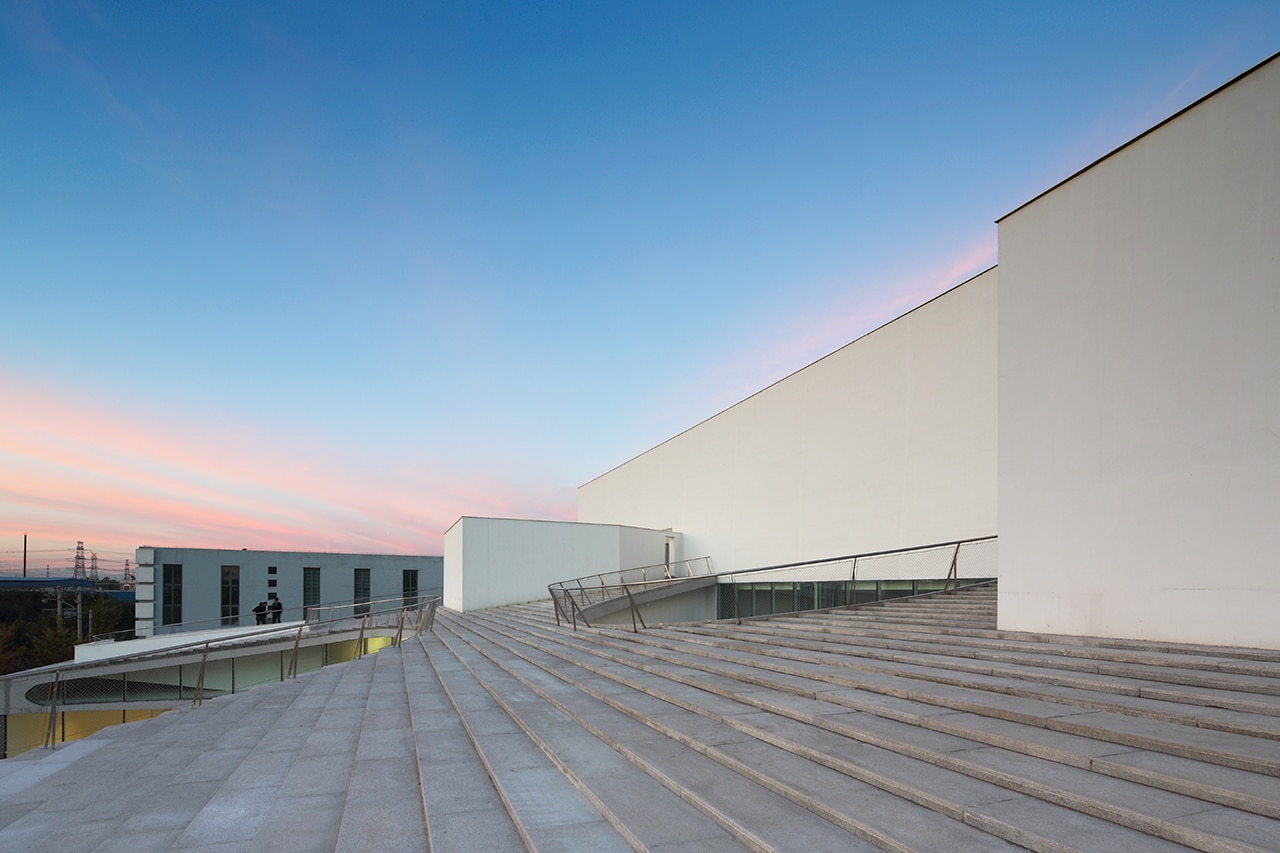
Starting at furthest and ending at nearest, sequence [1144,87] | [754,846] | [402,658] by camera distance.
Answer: [402,658] < [1144,87] < [754,846]

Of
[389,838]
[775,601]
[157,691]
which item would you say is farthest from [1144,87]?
[157,691]

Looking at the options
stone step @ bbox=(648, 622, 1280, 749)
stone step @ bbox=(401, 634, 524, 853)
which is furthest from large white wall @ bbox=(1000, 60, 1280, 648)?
stone step @ bbox=(401, 634, 524, 853)

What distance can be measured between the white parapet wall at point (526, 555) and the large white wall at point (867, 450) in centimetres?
329

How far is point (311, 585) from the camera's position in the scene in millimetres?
41219

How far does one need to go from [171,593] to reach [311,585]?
22.3 feet

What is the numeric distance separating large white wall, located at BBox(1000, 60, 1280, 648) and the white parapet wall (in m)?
19.8

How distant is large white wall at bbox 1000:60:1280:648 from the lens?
6.65 meters

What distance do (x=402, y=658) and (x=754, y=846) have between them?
10823 millimetres

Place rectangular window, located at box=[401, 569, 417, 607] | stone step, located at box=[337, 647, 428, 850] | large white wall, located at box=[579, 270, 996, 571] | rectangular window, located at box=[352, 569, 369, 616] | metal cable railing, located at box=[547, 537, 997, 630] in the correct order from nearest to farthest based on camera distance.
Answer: stone step, located at box=[337, 647, 428, 850], metal cable railing, located at box=[547, 537, 997, 630], large white wall, located at box=[579, 270, 996, 571], rectangular window, located at box=[352, 569, 369, 616], rectangular window, located at box=[401, 569, 417, 607]

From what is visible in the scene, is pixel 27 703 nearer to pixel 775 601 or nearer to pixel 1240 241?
pixel 775 601

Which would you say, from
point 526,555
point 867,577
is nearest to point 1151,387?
point 867,577

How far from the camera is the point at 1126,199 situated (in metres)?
7.98

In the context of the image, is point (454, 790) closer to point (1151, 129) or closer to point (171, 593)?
point (1151, 129)

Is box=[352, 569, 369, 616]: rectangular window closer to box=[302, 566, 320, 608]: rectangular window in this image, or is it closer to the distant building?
the distant building
